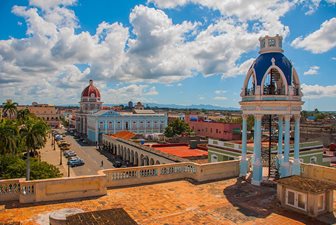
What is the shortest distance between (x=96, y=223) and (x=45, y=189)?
5.41 meters

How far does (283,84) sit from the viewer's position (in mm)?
15281

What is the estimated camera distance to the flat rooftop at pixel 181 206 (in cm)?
1029

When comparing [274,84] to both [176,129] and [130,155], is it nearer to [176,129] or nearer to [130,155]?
[130,155]

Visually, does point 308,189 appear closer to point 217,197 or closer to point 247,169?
point 217,197

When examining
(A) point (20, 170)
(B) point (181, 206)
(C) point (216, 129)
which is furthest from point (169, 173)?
(C) point (216, 129)

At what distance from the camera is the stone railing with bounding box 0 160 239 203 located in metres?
11.5

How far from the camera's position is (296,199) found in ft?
37.6

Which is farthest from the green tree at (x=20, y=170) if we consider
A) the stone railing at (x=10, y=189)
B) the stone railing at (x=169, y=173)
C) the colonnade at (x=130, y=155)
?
the stone railing at (x=10, y=189)

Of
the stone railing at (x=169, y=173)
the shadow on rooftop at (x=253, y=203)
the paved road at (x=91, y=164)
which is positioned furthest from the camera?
the paved road at (x=91, y=164)

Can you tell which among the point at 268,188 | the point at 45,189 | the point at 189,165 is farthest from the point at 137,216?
the point at 268,188

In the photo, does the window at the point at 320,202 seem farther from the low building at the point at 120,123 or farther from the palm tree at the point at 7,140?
the low building at the point at 120,123

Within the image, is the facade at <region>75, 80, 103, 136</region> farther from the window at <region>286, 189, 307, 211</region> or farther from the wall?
the window at <region>286, 189, 307, 211</region>

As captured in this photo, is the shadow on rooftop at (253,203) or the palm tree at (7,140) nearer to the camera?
the shadow on rooftop at (253,203)

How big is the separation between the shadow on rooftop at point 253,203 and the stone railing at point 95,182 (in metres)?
1.97
